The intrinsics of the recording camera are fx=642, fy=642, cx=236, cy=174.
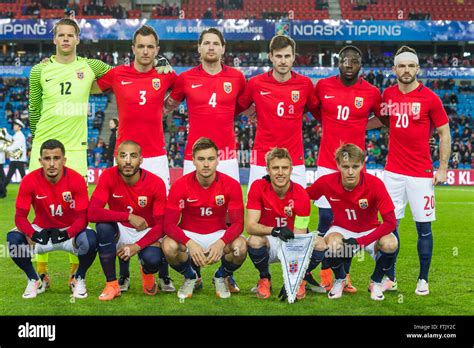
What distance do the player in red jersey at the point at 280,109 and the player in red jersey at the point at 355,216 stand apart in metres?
0.46

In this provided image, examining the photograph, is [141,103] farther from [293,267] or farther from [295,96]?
[293,267]

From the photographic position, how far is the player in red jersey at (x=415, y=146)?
589 centimetres

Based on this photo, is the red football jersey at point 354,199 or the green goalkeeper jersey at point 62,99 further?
the green goalkeeper jersey at point 62,99

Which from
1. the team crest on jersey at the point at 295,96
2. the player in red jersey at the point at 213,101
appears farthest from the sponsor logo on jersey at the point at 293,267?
the team crest on jersey at the point at 295,96

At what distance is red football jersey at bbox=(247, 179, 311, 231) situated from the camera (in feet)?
17.9

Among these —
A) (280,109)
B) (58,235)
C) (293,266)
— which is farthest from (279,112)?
(58,235)

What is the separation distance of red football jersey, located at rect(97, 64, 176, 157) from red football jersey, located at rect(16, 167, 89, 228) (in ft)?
2.34

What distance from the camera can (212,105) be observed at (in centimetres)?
601

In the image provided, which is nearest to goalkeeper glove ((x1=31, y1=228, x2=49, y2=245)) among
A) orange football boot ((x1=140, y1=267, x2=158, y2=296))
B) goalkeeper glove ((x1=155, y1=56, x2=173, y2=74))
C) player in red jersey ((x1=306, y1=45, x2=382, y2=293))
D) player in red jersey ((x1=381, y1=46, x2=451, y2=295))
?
orange football boot ((x1=140, y1=267, x2=158, y2=296))

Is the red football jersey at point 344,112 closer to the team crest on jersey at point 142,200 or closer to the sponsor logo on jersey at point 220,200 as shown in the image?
the sponsor logo on jersey at point 220,200

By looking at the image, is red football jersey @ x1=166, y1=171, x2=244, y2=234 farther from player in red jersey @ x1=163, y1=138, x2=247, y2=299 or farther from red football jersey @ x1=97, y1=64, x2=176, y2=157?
red football jersey @ x1=97, y1=64, x2=176, y2=157

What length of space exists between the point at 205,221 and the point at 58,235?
123cm
